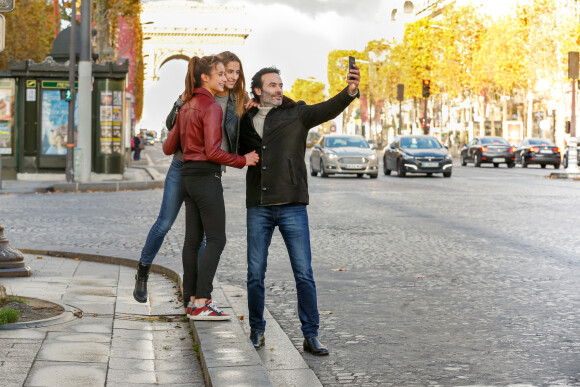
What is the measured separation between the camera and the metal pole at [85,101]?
25.4 metres

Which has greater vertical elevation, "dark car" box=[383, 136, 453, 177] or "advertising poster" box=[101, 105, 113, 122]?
"advertising poster" box=[101, 105, 113, 122]

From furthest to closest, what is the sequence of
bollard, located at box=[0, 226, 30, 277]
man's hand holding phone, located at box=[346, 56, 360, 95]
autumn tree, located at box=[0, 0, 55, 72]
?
autumn tree, located at box=[0, 0, 55, 72], bollard, located at box=[0, 226, 30, 277], man's hand holding phone, located at box=[346, 56, 360, 95]

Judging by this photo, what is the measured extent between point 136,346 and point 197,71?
1.78 metres

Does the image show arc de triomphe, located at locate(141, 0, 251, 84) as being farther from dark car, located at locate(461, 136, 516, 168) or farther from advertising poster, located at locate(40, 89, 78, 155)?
advertising poster, located at locate(40, 89, 78, 155)

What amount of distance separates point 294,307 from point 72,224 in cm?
785

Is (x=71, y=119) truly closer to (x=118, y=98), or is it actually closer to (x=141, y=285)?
(x=118, y=98)

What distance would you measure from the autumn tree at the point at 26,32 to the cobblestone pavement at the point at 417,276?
106ft

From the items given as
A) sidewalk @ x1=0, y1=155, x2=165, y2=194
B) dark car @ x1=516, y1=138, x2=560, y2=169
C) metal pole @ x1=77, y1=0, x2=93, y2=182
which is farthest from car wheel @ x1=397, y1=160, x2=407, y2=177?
dark car @ x1=516, y1=138, x2=560, y2=169

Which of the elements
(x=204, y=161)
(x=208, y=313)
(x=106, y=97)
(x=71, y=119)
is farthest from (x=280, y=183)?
(x=106, y=97)

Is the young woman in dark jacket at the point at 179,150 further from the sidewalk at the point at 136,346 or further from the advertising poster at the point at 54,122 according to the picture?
the advertising poster at the point at 54,122

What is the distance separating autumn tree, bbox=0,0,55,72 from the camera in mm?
51750

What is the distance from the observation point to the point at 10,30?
169ft

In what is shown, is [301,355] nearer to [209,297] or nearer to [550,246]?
[209,297]

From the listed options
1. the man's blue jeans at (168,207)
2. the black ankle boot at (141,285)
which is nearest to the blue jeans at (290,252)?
the man's blue jeans at (168,207)
